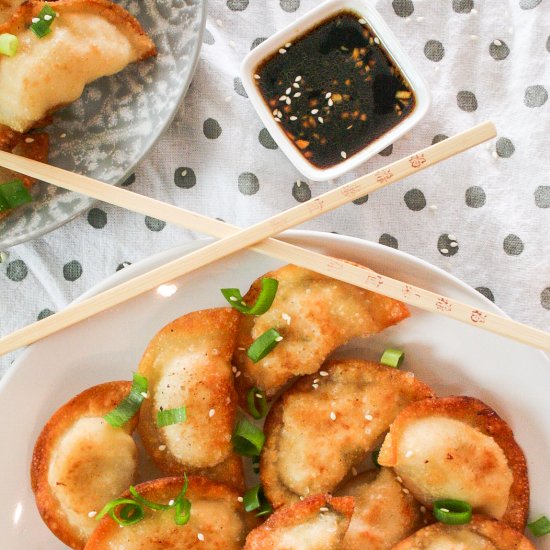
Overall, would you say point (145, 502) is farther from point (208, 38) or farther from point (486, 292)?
point (208, 38)

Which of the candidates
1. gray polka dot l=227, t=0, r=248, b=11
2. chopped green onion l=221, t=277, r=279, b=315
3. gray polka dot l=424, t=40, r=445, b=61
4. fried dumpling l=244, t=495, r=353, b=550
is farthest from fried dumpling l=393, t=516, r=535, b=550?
gray polka dot l=227, t=0, r=248, b=11

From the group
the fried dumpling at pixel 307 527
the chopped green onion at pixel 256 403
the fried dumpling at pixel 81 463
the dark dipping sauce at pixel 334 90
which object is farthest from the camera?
the dark dipping sauce at pixel 334 90

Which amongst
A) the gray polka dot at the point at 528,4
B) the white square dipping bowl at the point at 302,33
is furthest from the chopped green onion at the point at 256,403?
the gray polka dot at the point at 528,4

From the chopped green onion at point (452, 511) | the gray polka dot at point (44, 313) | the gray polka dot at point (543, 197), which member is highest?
the gray polka dot at point (44, 313)

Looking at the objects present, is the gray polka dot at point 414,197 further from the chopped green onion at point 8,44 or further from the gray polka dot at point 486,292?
the chopped green onion at point 8,44

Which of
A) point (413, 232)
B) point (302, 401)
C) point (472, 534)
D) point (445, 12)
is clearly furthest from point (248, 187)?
point (472, 534)

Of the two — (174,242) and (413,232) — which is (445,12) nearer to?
(413,232)

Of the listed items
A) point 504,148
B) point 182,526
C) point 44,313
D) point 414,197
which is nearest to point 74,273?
point 44,313
